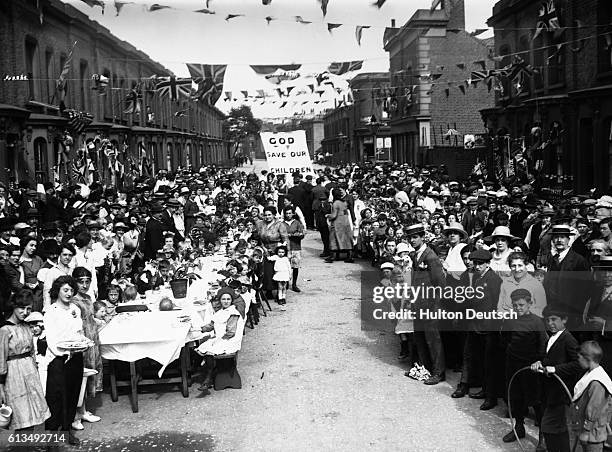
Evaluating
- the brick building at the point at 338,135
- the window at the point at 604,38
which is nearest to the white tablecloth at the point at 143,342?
the window at the point at 604,38

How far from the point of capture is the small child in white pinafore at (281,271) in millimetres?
12579

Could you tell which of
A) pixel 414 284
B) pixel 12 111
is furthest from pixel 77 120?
pixel 414 284

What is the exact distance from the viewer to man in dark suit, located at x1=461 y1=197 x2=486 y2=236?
1297 cm

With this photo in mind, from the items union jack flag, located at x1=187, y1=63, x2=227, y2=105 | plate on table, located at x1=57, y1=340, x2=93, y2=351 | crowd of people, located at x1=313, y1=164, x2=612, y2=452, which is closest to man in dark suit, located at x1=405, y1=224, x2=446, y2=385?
crowd of people, located at x1=313, y1=164, x2=612, y2=452

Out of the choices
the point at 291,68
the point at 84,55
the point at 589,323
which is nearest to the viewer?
the point at 589,323

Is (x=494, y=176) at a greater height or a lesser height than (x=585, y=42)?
lesser

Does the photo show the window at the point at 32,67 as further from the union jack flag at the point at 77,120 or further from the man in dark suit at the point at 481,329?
the man in dark suit at the point at 481,329

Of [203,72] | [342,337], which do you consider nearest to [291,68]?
[203,72]

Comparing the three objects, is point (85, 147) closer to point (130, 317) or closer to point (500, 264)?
point (130, 317)

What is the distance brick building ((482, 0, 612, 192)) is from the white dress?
12.6m

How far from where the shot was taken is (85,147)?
26266 mm

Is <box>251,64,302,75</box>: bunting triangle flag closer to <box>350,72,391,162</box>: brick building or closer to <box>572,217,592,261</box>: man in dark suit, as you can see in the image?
<box>572,217,592,261</box>: man in dark suit

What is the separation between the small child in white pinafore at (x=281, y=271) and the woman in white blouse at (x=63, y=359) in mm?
5977

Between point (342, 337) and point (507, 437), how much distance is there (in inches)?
162
